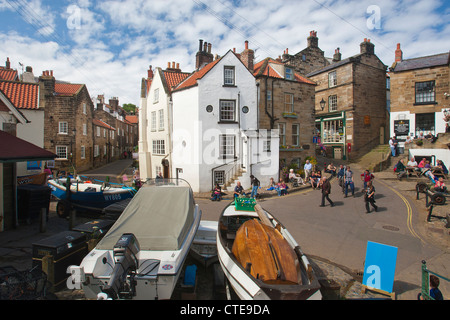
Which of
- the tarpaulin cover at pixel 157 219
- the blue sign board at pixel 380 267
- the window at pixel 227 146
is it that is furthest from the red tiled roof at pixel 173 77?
the blue sign board at pixel 380 267

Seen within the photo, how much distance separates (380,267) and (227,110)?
1609 centimetres

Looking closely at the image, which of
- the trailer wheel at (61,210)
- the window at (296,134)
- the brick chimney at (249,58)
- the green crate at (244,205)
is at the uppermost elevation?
the brick chimney at (249,58)

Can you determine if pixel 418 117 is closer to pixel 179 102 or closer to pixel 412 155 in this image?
pixel 412 155

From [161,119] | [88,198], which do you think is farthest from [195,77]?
[88,198]

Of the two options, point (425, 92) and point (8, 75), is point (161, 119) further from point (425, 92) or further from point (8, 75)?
point (425, 92)

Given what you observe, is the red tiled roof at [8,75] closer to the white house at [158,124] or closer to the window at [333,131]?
the white house at [158,124]

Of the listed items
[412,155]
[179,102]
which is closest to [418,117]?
[412,155]

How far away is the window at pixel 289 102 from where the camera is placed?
906 inches

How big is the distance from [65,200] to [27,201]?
1.60 metres

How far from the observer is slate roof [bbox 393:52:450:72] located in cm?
2350

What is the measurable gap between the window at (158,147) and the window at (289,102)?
12.1 meters

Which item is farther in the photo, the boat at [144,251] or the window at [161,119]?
the window at [161,119]

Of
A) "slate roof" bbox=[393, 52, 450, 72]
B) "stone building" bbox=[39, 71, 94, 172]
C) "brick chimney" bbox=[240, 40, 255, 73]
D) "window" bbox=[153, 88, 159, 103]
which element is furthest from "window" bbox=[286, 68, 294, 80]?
"stone building" bbox=[39, 71, 94, 172]

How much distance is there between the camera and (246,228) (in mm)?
6309
